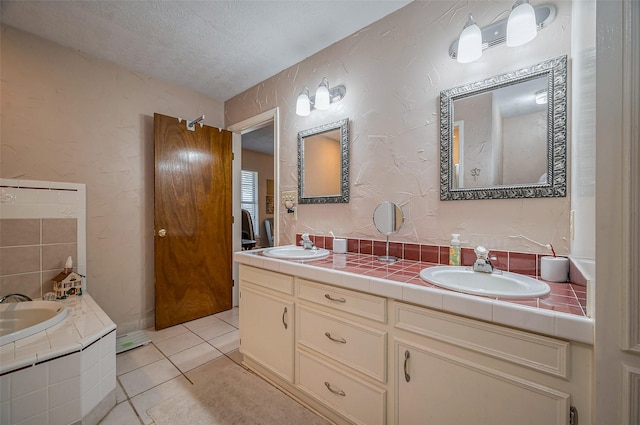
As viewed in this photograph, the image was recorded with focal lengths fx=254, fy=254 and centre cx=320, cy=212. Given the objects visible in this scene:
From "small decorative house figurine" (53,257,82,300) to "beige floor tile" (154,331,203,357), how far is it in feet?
2.48

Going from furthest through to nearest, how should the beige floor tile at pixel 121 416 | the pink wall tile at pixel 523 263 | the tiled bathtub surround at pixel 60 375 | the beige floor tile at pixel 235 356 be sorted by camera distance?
the beige floor tile at pixel 235 356
the beige floor tile at pixel 121 416
the pink wall tile at pixel 523 263
the tiled bathtub surround at pixel 60 375

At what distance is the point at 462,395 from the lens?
2.96ft

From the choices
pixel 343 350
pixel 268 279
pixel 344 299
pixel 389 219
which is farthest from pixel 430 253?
pixel 268 279

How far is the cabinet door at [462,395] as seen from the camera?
2.52ft

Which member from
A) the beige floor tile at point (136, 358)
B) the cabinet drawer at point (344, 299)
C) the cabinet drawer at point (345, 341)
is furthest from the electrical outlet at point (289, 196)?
the beige floor tile at point (136, 358)

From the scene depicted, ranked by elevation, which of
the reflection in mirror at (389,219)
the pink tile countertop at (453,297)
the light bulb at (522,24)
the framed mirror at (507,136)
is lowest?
the pink tile countertop at (453,297)

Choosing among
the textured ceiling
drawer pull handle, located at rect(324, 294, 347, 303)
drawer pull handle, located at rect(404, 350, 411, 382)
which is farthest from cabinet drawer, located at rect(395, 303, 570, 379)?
the textured ceiling

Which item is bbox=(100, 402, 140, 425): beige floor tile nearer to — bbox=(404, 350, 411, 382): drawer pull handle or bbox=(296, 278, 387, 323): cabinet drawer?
bbox=(296, 278, 387, 323): cabinet drawer

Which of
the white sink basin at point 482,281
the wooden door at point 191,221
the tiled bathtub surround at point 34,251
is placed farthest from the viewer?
the wooden door at point 191,221

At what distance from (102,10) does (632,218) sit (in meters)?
2.81

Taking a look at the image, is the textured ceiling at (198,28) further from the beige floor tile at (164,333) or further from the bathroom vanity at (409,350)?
the beige floor tile at (164,333)

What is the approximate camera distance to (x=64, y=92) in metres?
2.06

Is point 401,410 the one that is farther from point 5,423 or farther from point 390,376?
point 5,423

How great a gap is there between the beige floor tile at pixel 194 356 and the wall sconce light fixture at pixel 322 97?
6.73 ft
